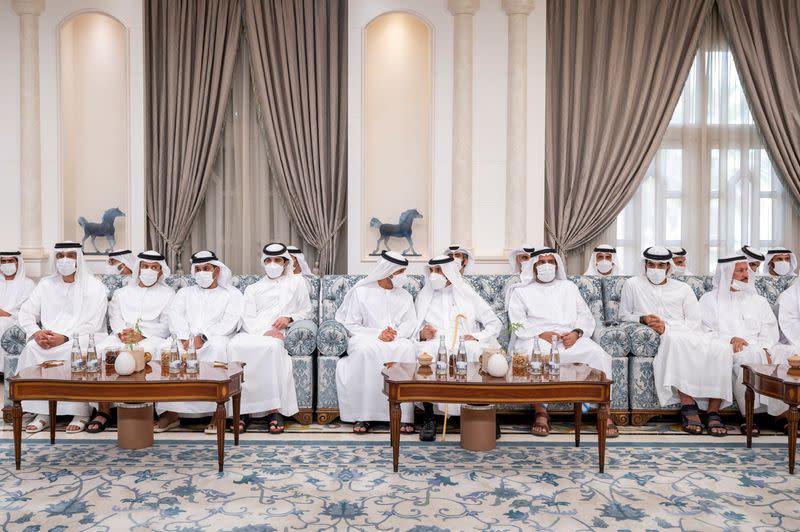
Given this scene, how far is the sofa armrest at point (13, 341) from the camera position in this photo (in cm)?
552

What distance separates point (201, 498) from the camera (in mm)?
3785

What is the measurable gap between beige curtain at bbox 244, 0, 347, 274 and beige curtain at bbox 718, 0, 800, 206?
14.0 feet

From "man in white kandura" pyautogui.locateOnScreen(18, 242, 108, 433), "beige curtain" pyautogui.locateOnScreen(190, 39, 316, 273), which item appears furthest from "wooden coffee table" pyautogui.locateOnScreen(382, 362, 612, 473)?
"beige curtain" pyautogui.locateOnScreen(190, 39, 316, 273)

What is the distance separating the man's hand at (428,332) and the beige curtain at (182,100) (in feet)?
11.3

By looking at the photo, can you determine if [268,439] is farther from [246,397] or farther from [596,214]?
[596,214]

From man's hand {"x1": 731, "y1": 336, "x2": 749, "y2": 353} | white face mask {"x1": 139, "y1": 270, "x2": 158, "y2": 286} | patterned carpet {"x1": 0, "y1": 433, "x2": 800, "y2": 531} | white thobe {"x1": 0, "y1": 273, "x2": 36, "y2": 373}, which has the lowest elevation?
patterned carpet {"x1": 0, "y1": 433, "x2": 800, "y2": 531}

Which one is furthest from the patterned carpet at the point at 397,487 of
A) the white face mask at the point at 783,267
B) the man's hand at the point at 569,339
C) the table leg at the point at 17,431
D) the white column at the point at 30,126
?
the white column at the point at 30,126

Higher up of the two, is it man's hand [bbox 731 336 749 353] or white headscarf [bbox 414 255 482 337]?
white headscarf [bbox 414 255 482 337]

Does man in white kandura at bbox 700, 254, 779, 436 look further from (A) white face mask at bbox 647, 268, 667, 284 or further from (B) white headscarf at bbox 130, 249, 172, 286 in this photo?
(B) white headscarf at bbox 130, 249, 172, 286

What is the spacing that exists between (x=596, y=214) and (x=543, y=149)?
3.48 ft

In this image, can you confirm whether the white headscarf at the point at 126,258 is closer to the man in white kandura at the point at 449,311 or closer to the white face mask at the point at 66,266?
the white face mask at the point at 66,266

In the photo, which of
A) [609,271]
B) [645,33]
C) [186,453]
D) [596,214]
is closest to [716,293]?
[609,271]

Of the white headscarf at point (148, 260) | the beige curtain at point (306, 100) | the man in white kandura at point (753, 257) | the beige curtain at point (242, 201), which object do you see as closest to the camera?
the white headscarf at point (148, 260)

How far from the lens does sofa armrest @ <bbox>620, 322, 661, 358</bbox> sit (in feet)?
18.0
